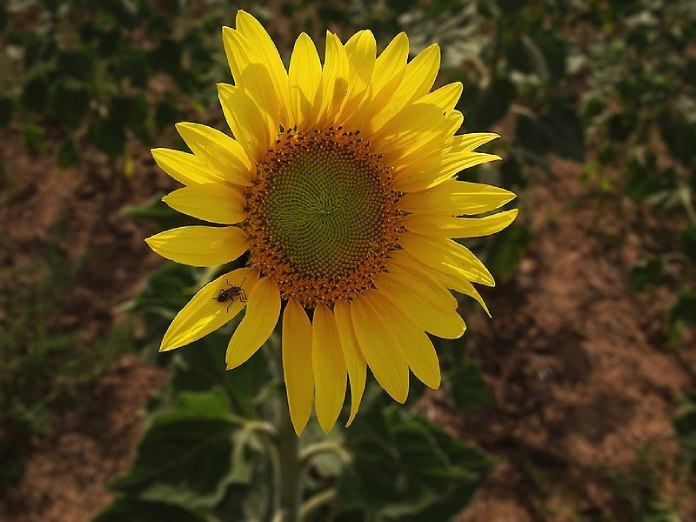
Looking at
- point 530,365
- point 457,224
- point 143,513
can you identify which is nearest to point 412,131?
point 457,224

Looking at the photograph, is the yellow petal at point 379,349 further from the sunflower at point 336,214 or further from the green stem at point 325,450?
the green stem at point 325,450

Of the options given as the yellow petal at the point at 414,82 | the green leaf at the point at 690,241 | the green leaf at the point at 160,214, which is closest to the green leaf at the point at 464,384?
the green leaf at the point at 160,214

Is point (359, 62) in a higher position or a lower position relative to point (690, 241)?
lower

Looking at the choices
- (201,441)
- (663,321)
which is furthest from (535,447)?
(201,441)

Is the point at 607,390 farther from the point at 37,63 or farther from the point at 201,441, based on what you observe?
the point at 37,63

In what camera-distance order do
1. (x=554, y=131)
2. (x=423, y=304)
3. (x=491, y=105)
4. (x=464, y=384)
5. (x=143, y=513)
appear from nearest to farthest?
(x=423, y=304)
(x=143, y=513)
(x=464, y=384)
(x=491, y=105)
(x=554, y=131)

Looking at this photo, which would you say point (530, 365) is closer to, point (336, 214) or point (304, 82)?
point (336, 214)
